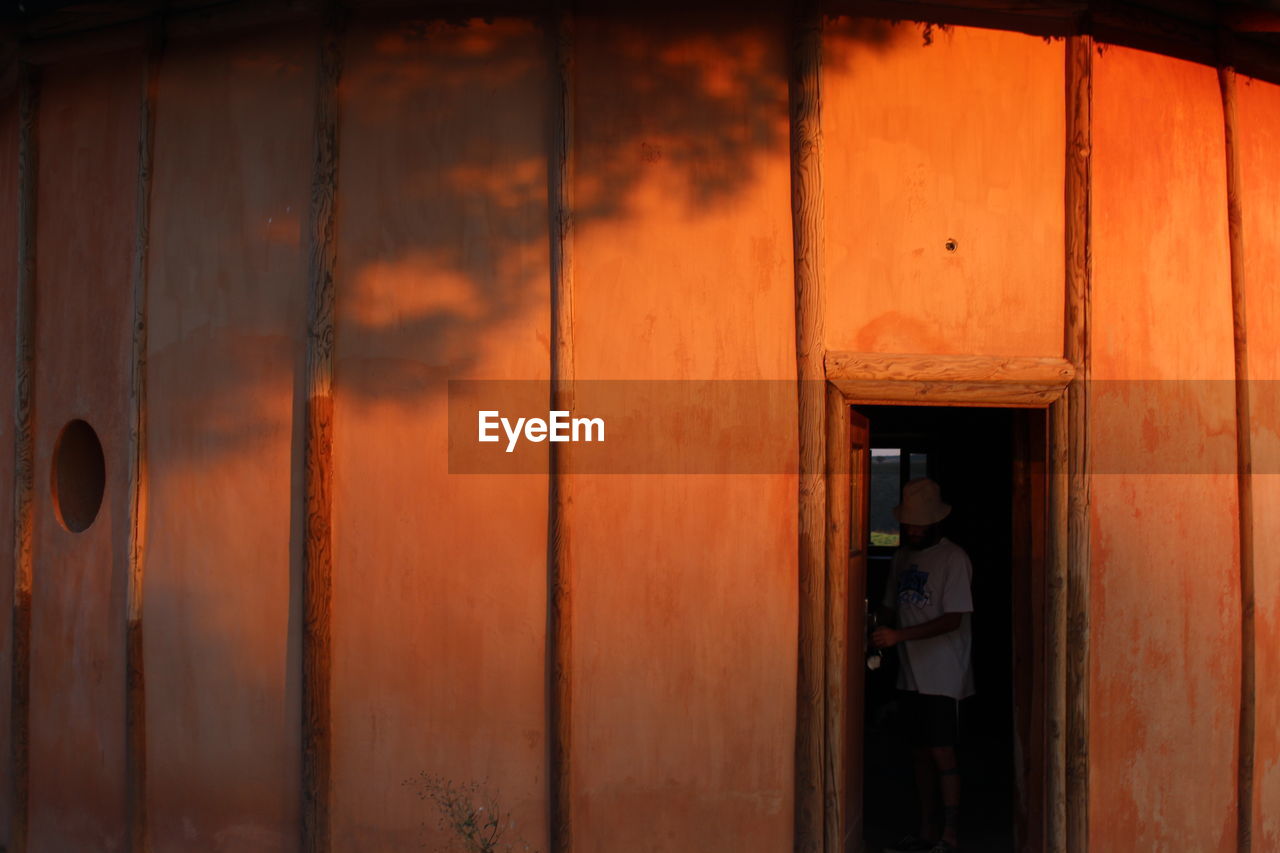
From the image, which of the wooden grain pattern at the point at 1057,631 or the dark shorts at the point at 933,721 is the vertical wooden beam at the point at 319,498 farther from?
the wooden grain pattern at the point at 1057,631

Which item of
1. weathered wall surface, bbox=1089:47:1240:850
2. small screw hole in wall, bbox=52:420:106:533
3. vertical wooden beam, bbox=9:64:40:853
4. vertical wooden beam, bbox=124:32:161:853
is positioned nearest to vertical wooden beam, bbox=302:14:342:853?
vertical wooden beam, bbox=124:32:161:853

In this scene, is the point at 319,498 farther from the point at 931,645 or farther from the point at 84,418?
the point at 931,645

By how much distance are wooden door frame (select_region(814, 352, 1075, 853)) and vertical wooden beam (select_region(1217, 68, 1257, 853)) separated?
971mm

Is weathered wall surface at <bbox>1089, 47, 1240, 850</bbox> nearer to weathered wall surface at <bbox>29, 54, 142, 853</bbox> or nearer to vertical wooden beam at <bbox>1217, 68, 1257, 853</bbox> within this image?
vertical wooden beam at <bbox>1217, 68, 1257, 853</bbox>

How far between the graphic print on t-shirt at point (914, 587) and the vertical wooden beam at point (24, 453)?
4.51m

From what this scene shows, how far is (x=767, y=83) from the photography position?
5324mm

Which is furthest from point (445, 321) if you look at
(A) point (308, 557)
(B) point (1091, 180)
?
(B) point (1091, 180)

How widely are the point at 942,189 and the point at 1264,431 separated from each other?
2.04m

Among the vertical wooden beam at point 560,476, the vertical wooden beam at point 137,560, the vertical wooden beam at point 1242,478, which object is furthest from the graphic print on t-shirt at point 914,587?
the vertical wooden beam at point 137,560

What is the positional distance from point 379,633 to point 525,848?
45.2 inches

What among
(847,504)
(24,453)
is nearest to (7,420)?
(24,453)

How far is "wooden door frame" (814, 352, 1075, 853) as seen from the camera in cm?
523

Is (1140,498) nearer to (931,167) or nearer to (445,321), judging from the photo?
(931,167)

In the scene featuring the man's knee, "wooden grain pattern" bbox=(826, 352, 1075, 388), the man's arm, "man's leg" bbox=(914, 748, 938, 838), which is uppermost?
"wooden grain pattern" bbox=(826, 352, 1075, 388)
